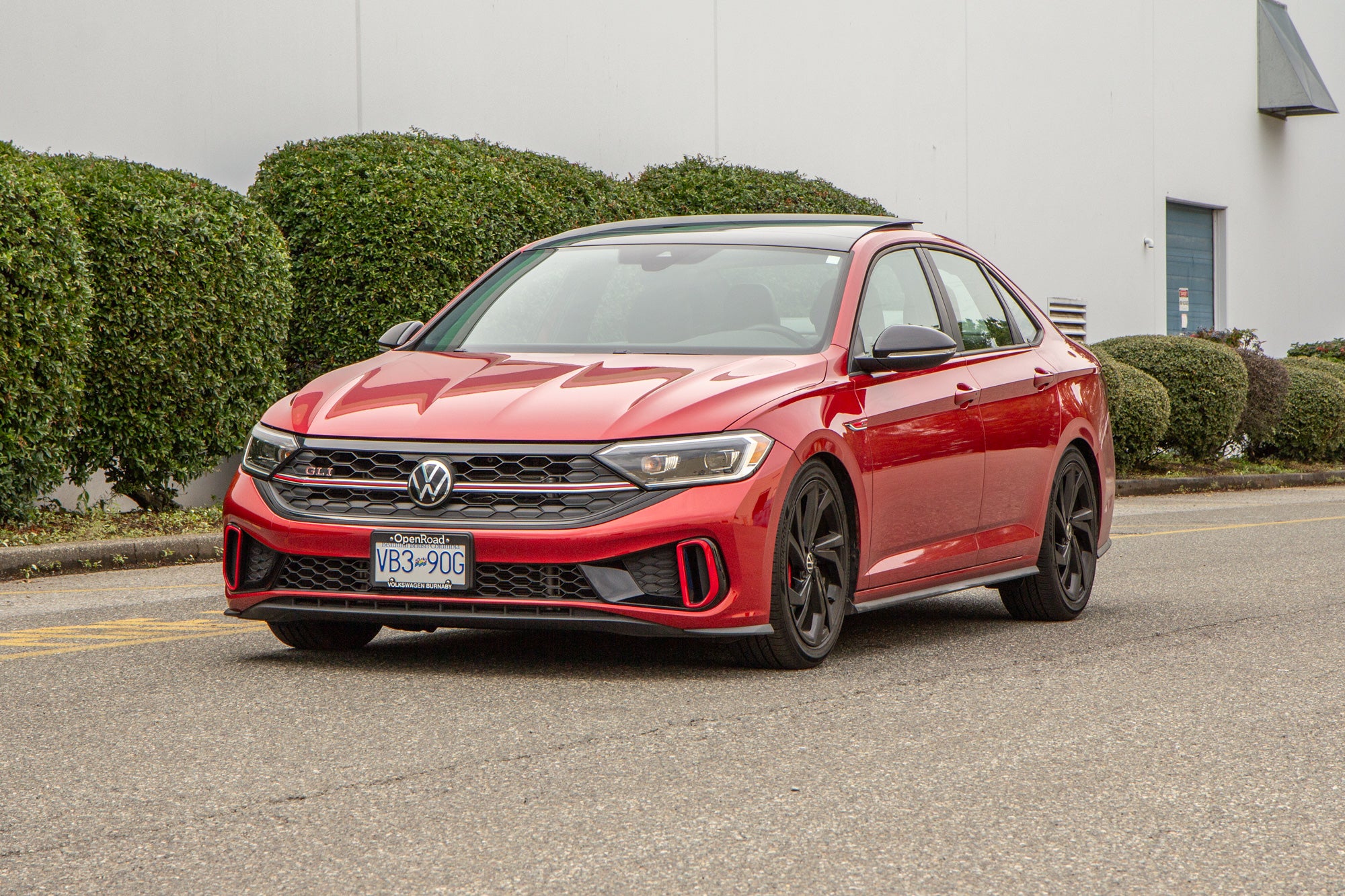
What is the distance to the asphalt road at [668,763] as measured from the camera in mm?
3664

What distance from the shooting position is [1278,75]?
30.4 metres

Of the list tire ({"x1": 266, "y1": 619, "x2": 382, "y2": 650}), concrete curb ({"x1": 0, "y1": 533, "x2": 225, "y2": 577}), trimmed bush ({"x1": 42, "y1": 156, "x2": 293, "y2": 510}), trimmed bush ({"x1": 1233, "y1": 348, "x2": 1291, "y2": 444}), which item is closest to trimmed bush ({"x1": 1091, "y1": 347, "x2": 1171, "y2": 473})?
trimmed bush ({"x1": 1233, "y1": 348, "x2": 1291, "y2": 444})

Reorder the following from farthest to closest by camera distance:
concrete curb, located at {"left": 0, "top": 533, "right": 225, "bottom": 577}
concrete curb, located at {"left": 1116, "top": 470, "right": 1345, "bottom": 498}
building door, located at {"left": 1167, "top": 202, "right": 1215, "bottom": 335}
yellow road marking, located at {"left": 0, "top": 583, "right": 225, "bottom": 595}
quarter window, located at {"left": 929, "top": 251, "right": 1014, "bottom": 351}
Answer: building door, located at {"left": 1167, "top": 202, "right": 1215, "bottom": 335}, concrete curb, located at {"left": 1116, "top": 470, "right": 1345, "bottom": 498}, concrete curb, located at {"left": 0, "top": 533, "right": 225, "bottom": 577}, yellow road marking, located at {"left": 0, "top": 583, "right": 225, "bottom": 595}, quarter window, located at {"left": 929, "top": 251, "right": 1014, "bottom": 351}

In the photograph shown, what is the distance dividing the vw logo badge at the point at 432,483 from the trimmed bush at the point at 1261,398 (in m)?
19.6

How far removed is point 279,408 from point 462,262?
7.79 m

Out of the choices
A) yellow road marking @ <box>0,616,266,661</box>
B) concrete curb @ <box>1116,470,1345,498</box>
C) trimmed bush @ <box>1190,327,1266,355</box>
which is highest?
trimmed bush @ <box>1190,327,1266,355</box>

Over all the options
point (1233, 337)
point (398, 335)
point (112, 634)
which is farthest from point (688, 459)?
point (1233, 337)

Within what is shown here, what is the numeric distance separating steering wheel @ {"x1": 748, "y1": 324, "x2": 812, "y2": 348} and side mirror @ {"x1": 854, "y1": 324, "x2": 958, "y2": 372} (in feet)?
0.65

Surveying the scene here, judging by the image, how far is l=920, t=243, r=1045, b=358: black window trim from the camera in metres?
7.29

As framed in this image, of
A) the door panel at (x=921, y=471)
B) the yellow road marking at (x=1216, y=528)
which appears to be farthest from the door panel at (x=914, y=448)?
the yellow road marking at (x=1216, y=528)

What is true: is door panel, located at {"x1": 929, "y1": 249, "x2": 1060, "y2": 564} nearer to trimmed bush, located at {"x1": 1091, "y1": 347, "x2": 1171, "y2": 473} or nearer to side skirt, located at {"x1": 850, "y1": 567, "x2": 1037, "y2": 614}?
side skirt, located at {"x1": 850, "y1": 567, "x2": 1037, "y2": 614}

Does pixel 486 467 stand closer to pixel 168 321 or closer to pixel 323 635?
pixel 323 635

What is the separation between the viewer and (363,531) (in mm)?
5566

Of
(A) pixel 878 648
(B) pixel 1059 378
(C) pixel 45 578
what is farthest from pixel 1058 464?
(C) pixel 45 578
